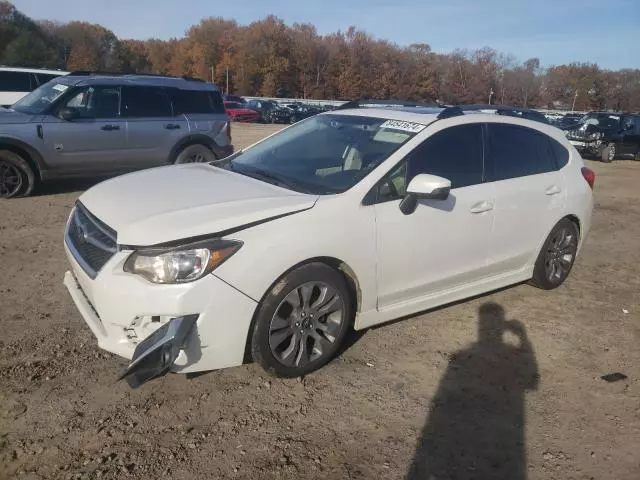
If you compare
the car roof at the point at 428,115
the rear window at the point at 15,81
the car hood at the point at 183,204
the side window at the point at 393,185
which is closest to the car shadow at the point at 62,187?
the rear window at the point at 15,81

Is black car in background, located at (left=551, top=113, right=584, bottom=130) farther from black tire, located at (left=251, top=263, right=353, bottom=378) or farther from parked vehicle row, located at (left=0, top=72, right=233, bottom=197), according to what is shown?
black tire, located at (left=251, top=263, right=353, bottom=378)

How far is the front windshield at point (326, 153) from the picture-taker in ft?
12.8

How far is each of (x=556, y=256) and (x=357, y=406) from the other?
119 inches

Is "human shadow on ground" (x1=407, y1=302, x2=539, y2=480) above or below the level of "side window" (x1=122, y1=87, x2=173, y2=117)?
below

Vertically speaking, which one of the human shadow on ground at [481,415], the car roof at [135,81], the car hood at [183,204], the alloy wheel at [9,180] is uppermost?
the car roof at [135,81]

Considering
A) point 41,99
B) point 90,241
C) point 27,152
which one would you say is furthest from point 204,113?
point 90,241

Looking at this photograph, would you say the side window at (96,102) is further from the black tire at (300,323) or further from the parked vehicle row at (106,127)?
the black tire at (300,323)

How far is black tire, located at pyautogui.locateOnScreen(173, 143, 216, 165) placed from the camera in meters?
9.23

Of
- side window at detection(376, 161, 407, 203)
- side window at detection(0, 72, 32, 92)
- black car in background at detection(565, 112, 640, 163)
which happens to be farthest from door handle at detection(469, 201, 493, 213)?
black car in background at detection(565, 112, 640, 163)

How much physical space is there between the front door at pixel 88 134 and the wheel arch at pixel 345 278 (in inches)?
242

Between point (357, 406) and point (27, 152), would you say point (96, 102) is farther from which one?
point (357, 406)

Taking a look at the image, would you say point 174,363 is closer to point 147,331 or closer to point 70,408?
point 147,331

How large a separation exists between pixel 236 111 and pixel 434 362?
109 feet

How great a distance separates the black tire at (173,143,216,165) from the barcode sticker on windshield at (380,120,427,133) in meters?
5.59
